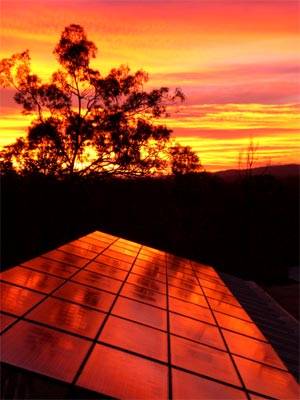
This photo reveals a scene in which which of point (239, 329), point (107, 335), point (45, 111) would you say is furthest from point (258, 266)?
point (107, 335)

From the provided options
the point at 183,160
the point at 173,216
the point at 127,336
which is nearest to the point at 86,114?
the point at 183,160

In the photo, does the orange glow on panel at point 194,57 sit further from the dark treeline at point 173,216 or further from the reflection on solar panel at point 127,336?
the reflection on solar panel at point 127,336

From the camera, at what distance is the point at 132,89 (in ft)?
105

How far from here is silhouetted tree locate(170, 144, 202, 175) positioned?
30.8 metres

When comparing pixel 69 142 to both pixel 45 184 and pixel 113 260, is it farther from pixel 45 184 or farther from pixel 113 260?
pixel 113 260

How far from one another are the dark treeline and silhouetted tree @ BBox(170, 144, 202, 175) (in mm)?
561

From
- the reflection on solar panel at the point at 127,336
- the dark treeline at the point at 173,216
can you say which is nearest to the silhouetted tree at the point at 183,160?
the dark treeline at the point at 173,216

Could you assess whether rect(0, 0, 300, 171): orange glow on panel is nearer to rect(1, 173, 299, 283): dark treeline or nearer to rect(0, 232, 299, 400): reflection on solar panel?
rect(1, 173, 299, 283): dark treeline

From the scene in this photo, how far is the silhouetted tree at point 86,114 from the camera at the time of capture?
31000 millimetres

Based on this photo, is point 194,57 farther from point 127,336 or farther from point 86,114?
point 127,336

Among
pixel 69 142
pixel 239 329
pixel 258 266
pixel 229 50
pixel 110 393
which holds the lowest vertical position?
pixel 258 266

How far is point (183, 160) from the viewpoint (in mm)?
30797

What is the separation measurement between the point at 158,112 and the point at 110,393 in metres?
27.9

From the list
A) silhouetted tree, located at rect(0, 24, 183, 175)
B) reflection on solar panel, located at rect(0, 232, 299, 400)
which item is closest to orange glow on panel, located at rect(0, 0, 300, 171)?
silhouetted tree, located at rect(0, 24, 183, 175)
